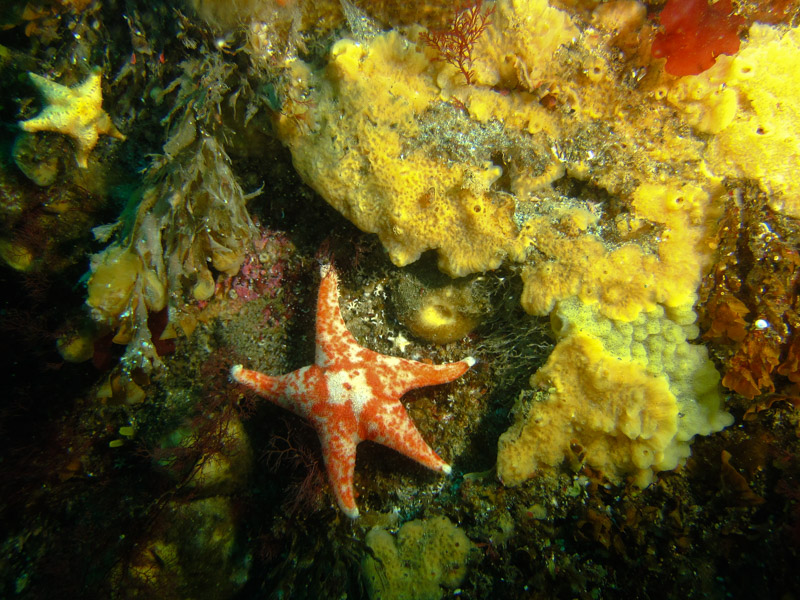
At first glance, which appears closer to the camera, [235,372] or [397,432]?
[397,432]

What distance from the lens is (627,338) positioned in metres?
2.85

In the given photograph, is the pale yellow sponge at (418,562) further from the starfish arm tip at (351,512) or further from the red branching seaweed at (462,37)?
the red branching seaweed at (462,37)

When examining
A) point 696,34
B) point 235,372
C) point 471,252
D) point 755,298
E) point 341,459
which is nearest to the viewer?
point 696,34

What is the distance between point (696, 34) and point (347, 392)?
383cm

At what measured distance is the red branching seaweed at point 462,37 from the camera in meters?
2.82

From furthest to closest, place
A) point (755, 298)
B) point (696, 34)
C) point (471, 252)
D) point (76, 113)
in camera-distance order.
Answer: point (76, 113) < point (471, 252) < point (755, 298) < point (696, 34)

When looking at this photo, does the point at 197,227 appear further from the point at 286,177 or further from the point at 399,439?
the point at 399,439

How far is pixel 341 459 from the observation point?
319cm

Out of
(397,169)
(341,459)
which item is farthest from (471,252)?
(341,459)

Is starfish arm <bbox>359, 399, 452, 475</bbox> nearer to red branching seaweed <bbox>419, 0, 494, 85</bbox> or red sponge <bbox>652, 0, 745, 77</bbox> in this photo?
red branching seaweed <bbox>419, 0, 494, 85</bbox>

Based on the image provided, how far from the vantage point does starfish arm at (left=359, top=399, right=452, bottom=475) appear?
3137 millimetres

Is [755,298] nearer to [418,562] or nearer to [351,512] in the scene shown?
[418,562]

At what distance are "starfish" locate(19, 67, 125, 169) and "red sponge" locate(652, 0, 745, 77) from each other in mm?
4569

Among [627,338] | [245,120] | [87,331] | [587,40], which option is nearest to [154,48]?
[245,120]
